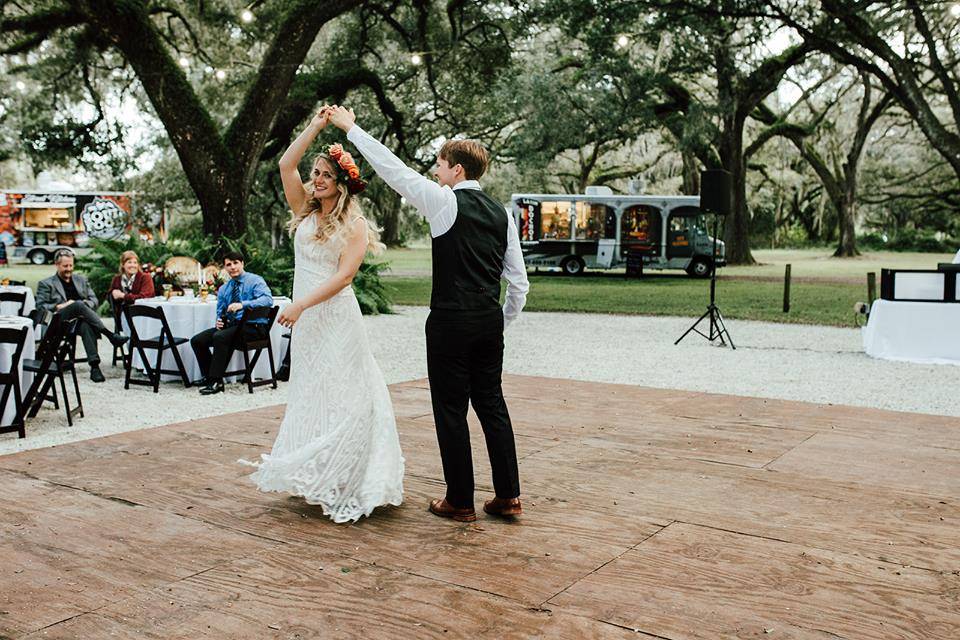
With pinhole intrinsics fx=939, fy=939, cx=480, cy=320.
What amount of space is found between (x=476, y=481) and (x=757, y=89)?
85.0 feet

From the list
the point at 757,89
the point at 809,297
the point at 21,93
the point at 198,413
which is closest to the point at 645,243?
the point at 757,89

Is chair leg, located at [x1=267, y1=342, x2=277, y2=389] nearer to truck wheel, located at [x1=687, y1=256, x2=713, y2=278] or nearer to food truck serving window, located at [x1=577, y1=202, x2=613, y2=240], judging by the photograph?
food truck serving window, located at [x1=577, y1=202, x2=613, y2=240]

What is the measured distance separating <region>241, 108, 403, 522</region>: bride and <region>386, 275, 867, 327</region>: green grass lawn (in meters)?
11.9

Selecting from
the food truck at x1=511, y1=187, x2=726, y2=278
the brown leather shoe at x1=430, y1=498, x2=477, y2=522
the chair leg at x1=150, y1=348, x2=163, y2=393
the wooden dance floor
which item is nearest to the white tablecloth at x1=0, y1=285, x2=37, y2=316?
the chair leg at x1=150, y1=348, x2=163, y2=393

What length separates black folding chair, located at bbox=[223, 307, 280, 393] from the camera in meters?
8.22

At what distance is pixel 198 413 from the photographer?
729cm

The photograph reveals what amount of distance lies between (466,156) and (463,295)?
607 millimetres

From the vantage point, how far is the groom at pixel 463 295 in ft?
12.8

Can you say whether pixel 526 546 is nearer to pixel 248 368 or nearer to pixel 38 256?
pixel 248 368

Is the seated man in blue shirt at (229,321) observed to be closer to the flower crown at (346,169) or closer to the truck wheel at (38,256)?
the flower crown at (346,169)

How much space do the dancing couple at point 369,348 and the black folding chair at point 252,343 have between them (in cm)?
386

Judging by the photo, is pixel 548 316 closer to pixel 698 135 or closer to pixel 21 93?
pixel 698 135

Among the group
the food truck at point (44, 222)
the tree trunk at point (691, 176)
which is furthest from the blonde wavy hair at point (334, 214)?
the food truck at point (44, 222)

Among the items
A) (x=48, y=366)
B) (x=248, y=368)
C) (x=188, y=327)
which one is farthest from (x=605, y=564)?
(x=188, y=327)
